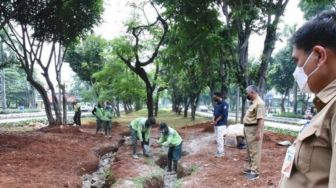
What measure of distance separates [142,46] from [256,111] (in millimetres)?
17992

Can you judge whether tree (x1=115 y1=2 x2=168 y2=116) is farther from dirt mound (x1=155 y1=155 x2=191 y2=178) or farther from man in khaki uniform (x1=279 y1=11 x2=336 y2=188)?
man in khaki uniform (x1=279 y1=11 x2=336 y2=188)

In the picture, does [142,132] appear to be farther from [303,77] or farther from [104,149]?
[303,77]

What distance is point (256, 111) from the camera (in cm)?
869

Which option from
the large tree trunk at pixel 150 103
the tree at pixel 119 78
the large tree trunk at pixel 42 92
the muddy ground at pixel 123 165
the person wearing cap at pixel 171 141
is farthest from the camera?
the tree at pixel 119 78

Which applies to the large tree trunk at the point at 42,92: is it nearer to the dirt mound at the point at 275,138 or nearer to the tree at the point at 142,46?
the tree at the point at 142,46

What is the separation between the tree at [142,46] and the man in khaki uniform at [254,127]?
15156 mm

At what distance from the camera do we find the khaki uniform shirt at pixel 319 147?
5.66 feet

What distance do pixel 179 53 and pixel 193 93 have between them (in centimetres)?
1444

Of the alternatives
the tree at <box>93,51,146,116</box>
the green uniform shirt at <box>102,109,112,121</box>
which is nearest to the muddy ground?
the green uniform shirt at <box>102,109,112,121</box>

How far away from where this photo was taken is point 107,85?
38969 mm

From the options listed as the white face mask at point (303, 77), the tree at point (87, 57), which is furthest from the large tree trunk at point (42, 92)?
the white face mask at point (303, 77)

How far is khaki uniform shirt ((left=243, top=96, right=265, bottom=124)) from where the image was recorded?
859 centimetres

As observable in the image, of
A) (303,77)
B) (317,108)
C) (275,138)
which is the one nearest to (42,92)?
(275,138)

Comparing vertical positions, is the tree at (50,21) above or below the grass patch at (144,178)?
above
